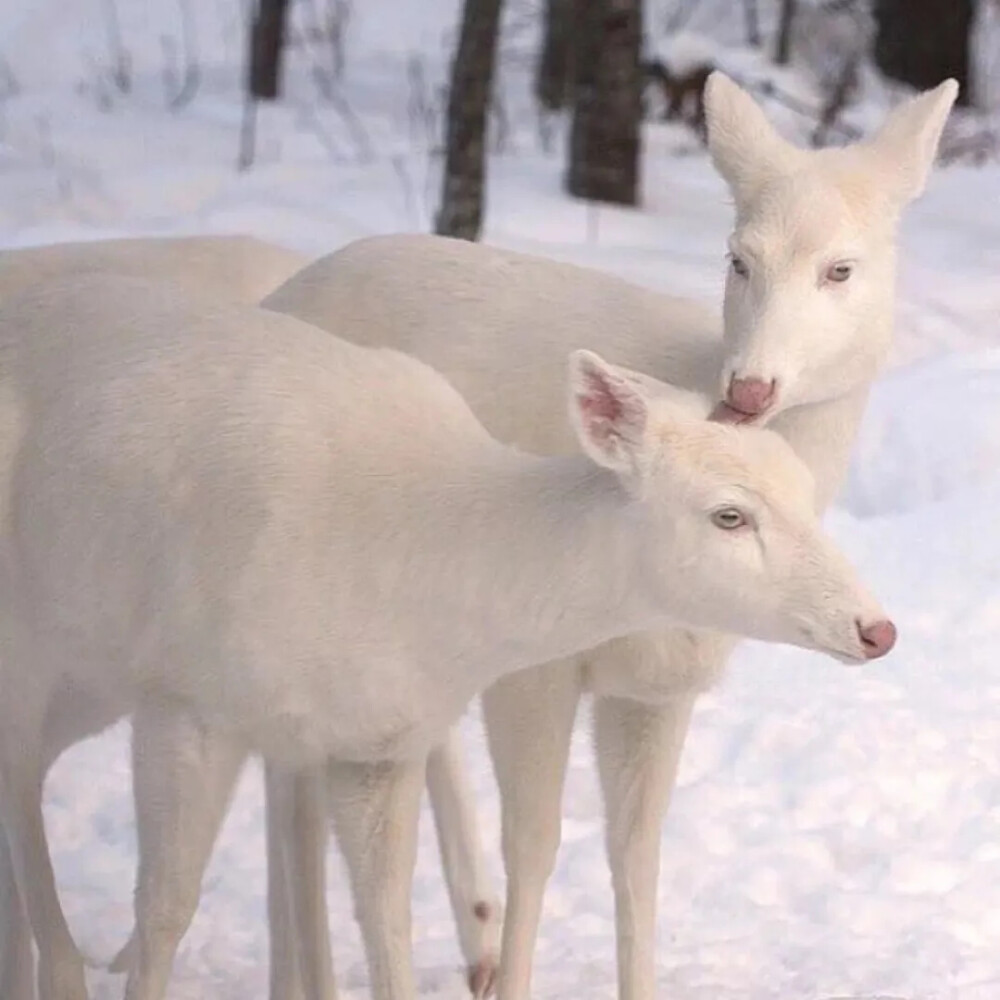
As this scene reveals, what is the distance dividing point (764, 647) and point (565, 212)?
4020 millimetres

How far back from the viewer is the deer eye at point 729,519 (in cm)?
372

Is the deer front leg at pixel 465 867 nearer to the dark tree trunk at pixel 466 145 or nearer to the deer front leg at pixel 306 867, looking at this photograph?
the deer front leg at pixel 306 867

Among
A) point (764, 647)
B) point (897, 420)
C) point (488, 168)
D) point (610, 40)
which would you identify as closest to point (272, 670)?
point (764, 647)

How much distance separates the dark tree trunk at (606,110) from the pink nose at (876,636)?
6802mm

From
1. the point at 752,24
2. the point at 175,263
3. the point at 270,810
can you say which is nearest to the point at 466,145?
the point at 175,263

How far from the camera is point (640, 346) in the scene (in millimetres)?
4543

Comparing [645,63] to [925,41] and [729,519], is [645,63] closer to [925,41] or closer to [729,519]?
[925,41]

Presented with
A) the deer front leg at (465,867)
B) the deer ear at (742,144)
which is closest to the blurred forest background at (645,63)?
the deer front leg at (465,867)

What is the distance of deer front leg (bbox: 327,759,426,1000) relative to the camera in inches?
170

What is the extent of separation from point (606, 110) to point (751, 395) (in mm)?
6752

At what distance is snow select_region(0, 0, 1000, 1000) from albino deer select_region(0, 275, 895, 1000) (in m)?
1.24

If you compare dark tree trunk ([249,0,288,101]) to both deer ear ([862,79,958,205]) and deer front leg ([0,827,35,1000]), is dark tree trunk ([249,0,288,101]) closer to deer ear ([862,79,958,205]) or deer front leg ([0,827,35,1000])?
deer front leg ([0,827,35,1000])

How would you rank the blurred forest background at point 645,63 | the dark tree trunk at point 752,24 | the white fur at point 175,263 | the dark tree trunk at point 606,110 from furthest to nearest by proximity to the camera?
the dark tree trunk at point 752,24 < the dark tree trunk at point 606,110 < the blurred forest background at point 645,63 < the white fur at point 175,263

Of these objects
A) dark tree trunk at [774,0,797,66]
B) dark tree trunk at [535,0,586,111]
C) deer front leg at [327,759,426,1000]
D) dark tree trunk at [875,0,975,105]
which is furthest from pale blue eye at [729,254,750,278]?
dark tree trunk at [774,0,797,66]
